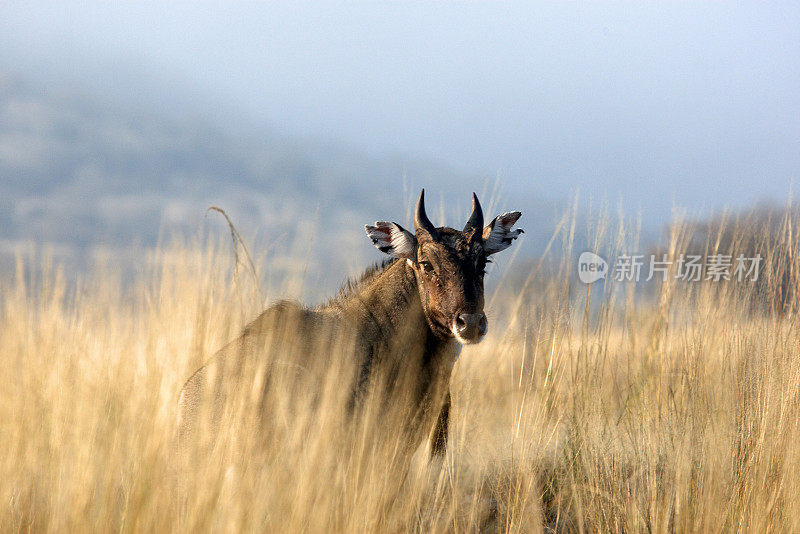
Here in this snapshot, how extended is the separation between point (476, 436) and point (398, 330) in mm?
1945

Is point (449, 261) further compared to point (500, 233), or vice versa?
point (500, 233)

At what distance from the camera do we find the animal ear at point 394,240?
Answer: 4906mm

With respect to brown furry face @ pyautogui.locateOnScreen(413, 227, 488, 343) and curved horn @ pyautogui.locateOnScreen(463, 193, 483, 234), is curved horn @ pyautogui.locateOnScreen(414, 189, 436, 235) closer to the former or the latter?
brown furry face @ pyautogui.locateOnScreen(413, 227, 488, 343)

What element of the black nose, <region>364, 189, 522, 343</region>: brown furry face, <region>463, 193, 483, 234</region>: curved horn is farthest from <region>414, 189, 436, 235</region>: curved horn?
the black nose

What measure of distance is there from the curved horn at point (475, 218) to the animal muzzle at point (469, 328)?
0.88 m

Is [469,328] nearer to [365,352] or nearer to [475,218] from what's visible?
[365,352]

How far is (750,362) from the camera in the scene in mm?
5516

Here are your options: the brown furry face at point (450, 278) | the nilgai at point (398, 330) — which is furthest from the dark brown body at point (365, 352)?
the brown furry face at point (450, 278)

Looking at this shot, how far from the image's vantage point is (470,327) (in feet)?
14.5

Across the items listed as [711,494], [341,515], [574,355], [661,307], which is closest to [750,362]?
[661,307]

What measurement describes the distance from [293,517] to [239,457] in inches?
33.4

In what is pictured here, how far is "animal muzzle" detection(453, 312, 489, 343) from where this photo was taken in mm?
4422

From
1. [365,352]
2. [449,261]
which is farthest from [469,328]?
[365,352]

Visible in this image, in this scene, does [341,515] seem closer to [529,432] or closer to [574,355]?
[529,432]
